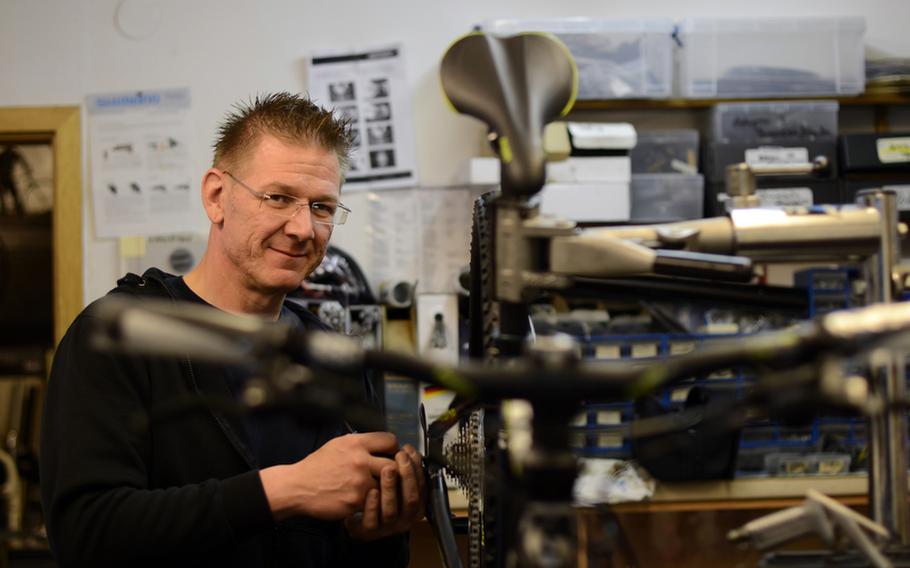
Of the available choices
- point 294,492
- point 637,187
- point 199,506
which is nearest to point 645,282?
point 294,492

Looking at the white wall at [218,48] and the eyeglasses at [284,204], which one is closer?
the eyeglasses at [284,204]

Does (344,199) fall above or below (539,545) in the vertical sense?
above

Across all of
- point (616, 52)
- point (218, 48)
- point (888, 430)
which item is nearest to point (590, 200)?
point (616, 52)

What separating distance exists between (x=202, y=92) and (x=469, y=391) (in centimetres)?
260

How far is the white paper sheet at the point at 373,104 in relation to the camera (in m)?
2.90

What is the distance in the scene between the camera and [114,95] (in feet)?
9.59

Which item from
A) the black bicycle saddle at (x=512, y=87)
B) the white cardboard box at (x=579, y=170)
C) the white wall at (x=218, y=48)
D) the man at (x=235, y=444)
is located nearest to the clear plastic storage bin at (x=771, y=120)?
the white cardboard box at (x=579, y=170)

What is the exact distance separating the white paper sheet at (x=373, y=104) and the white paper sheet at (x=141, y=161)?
462 millimetres

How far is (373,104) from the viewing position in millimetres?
2920

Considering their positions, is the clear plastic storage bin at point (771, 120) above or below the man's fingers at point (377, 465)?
above

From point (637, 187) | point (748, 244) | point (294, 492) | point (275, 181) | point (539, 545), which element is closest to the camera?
point (539, 545)

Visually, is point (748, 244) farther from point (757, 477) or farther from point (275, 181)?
point (757, 477)

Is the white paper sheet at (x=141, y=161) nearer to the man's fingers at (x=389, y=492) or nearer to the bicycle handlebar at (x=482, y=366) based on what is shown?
the man's fingers at (x=389, y=492)

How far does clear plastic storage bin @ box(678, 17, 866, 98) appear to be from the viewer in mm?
2795
